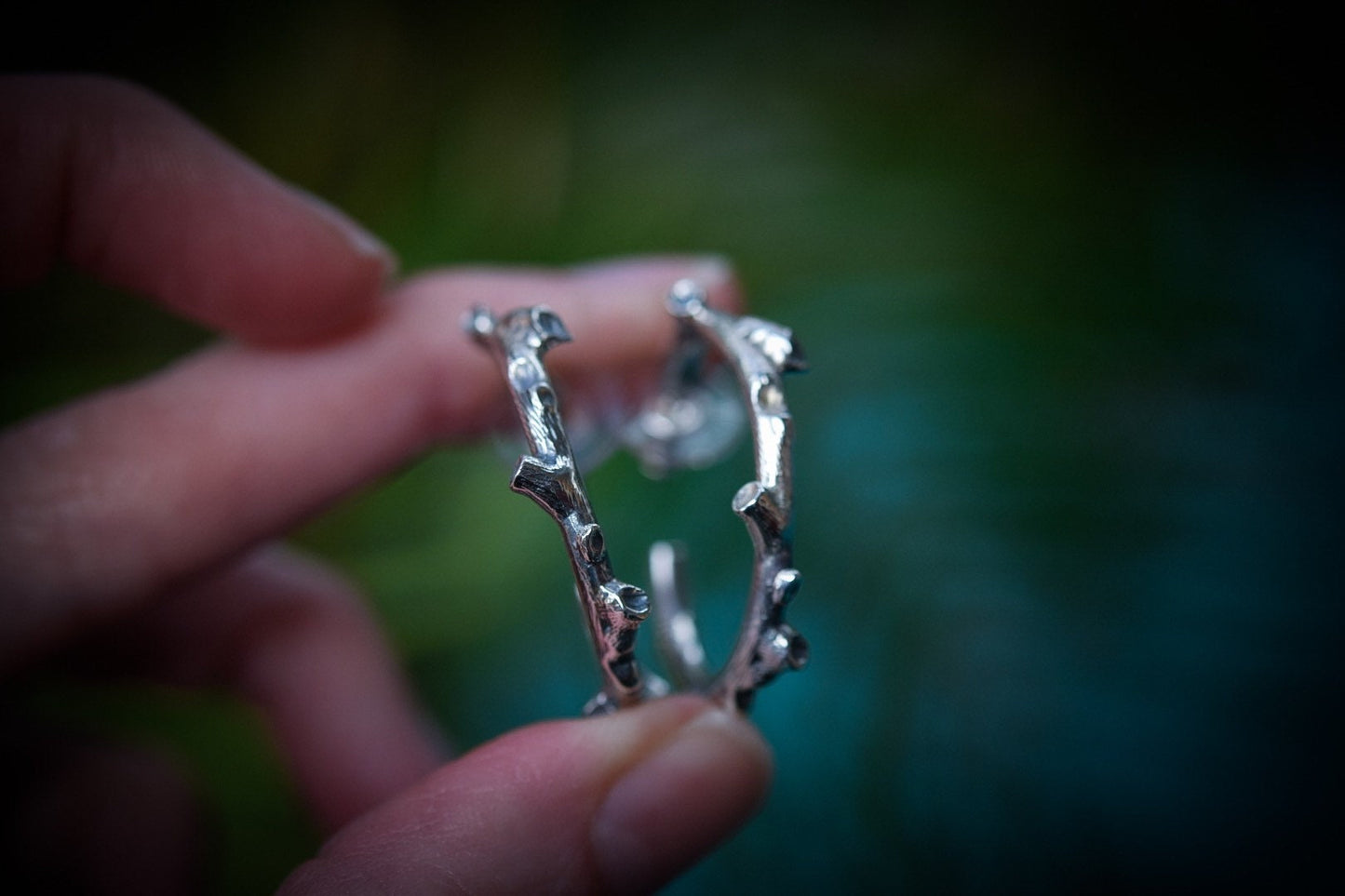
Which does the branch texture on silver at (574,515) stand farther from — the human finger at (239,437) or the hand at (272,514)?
the human finger at (239,437)

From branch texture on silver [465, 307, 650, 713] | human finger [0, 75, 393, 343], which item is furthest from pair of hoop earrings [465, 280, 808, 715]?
human finger [0, 75, 393, 343]

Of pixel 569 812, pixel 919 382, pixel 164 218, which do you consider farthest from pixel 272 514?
pixel 919 382

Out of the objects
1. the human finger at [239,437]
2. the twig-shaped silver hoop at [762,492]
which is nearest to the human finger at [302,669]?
the human finger at [239,437]

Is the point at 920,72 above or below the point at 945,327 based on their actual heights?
above

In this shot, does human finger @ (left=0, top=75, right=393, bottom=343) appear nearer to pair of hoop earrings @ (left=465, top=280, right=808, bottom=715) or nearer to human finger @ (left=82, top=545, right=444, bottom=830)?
pair of hoop earrings @ (left=465, top=280, right=808, bottom=715)

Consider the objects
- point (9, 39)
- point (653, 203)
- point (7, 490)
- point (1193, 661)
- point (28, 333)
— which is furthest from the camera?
point (653, 203)

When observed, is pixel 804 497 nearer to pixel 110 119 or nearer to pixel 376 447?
pixel 376 447

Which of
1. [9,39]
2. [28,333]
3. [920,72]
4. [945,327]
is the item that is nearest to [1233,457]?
[945,327]
